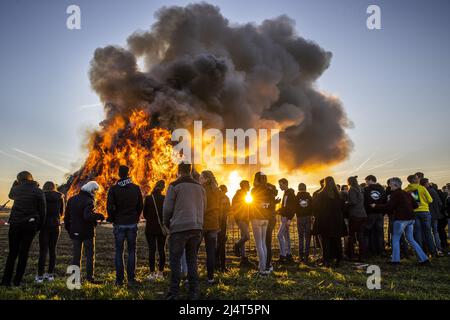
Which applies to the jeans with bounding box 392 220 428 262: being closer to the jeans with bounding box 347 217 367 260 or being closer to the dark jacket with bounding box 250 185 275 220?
the jeans with bounding box 347 217 367 260

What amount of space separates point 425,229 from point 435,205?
1.51m

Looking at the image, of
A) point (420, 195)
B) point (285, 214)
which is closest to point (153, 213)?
point (285, 214)

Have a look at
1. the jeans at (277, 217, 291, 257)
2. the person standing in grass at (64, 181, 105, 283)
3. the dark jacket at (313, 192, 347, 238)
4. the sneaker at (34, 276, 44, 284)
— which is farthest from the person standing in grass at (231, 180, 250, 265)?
the sneaker at (34, 276, 44, 284)

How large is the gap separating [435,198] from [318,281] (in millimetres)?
6364

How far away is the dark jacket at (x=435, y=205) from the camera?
10570 mm

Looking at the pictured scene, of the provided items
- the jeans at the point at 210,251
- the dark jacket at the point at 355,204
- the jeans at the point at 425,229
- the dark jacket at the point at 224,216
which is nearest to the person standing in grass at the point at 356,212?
the dark jacket at the point at 355,204

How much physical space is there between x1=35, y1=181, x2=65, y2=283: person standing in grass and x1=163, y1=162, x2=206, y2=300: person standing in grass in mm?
3157

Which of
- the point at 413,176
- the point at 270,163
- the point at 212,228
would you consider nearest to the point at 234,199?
the point at 212,228

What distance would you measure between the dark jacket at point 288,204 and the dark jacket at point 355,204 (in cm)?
A: 151

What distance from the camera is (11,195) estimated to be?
6.29 m

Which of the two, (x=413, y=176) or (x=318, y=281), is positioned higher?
(x=413, y=176)
